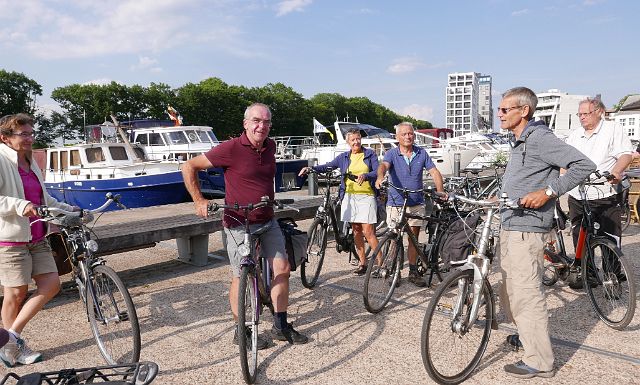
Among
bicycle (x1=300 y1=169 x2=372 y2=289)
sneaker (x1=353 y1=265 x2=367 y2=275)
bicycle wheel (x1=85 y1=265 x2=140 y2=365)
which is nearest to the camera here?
Result: bicycle wheel (x1=85 y1=265 x2=140 y2=365)

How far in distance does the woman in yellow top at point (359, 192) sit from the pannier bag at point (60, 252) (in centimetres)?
259

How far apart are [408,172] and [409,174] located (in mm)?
25

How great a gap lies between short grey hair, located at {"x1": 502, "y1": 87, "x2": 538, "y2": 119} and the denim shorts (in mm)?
1981

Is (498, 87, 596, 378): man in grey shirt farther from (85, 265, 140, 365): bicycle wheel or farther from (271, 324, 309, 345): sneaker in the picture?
(85, 265, 140, 365): bicycle wheel

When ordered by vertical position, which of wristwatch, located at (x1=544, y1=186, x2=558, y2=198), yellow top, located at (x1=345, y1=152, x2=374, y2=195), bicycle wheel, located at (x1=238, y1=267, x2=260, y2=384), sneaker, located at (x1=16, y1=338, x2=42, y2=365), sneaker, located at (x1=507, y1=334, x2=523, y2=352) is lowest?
sneaker, located at (x1=507, y1=334, x2=523, y2=352)

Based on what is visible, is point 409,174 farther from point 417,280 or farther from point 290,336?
point 290,336

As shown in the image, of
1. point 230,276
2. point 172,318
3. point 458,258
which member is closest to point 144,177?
point 230,276

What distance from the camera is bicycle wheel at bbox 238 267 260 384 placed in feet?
10.5

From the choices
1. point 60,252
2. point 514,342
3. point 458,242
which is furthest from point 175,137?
point 514,342

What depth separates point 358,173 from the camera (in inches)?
232

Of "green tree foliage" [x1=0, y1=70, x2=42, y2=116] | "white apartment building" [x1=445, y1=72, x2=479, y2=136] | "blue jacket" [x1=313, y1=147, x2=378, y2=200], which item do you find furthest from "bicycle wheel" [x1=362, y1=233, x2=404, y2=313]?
"white apartment building" [x1=445, y1=72, x2=479, y2=136]

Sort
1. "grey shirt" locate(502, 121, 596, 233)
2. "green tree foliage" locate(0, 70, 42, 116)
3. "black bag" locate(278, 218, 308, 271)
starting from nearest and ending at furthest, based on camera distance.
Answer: "grey shirt" locate(502, 121, 596, 233), "black bag" locate(278, 218, 308, 271), "green tree foliage" locate(0, 70, 42, 116)

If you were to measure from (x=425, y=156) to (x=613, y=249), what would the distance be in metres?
2.10

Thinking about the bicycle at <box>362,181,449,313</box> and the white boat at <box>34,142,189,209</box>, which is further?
the white boat at <box>34,142,189,209</box>
